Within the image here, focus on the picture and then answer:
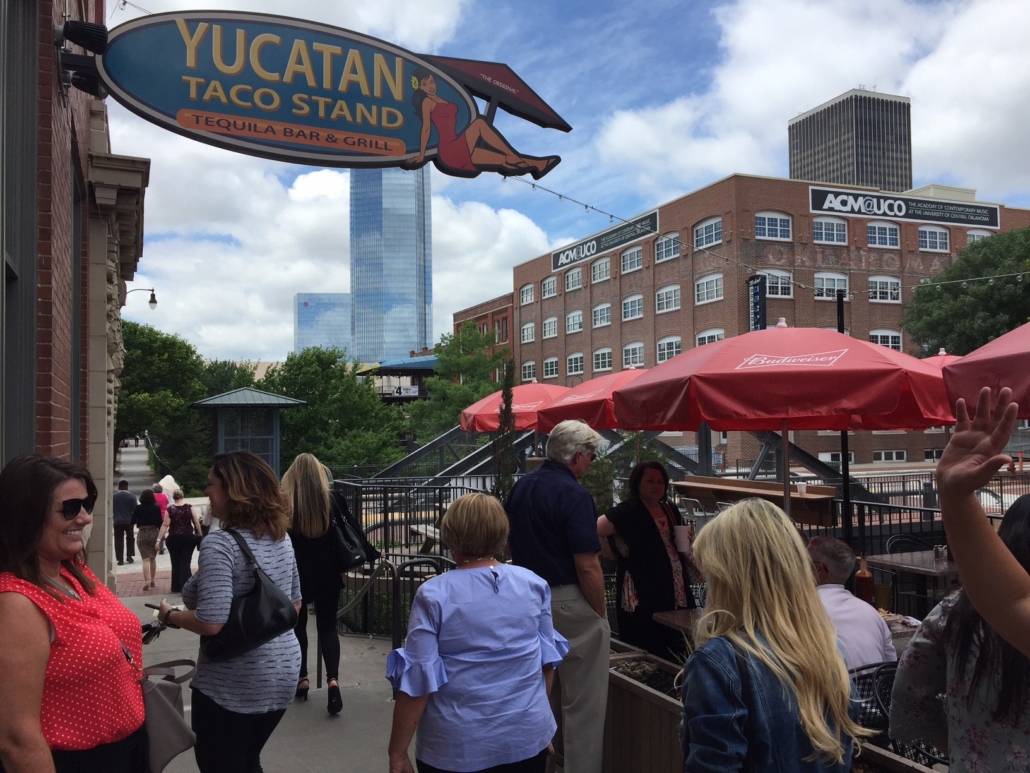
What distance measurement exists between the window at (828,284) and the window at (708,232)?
5695mm

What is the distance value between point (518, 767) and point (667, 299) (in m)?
44.2

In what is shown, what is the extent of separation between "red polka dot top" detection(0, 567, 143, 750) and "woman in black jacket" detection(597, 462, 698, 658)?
3.19 m

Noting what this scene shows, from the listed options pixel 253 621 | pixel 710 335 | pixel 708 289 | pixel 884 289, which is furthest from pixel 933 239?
pixel 253 621

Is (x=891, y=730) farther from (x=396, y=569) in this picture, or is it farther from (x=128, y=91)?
(x=128, y=91)

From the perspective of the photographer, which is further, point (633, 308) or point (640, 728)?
point (633, 308)

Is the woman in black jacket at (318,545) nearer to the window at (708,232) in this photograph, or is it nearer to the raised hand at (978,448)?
the raised hand at (978,448)

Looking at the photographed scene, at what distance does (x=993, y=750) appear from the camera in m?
1.87

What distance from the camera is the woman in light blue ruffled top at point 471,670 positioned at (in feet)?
8.91

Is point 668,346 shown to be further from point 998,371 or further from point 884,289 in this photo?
point 998,371

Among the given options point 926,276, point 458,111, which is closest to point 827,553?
point 458,111

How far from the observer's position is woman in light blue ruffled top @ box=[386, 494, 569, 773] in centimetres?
271

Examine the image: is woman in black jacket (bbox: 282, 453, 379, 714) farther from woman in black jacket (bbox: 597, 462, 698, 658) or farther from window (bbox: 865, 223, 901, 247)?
window (bbox: 865, 223, 901, 247)

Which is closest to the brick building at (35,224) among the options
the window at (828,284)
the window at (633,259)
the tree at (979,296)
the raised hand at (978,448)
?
the raised hand at (978,448)

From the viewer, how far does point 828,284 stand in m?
42.2
